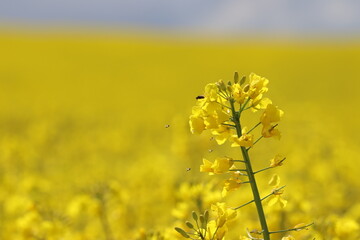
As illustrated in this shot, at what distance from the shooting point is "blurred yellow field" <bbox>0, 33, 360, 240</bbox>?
4285 millimetres

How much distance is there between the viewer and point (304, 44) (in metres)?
48.7

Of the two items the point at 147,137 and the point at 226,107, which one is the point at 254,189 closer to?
the point at 226,107

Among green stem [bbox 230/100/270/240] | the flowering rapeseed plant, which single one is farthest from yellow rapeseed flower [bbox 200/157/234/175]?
green stem [bbox 230/100/270/240]

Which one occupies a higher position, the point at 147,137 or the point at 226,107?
the point at 147,137

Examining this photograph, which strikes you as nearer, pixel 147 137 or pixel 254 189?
pixel 254 189

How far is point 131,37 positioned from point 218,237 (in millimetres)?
50887

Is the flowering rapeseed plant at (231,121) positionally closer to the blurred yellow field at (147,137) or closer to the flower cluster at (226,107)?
the flower cluster at (226,107)

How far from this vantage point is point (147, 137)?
1695cm

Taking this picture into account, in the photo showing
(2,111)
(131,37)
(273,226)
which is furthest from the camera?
(131,37)

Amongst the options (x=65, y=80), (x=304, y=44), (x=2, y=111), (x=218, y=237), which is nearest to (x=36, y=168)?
(x=218, y=237)

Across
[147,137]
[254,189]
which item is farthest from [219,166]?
[147,137]

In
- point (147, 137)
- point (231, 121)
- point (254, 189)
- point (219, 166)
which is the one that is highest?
point (147, 137)

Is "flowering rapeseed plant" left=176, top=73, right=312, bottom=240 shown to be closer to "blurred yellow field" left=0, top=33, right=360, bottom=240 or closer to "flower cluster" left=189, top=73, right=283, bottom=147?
"flower cluster" left=189, top=73, right=283, bottom=147

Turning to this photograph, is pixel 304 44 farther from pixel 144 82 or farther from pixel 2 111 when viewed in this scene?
pixel 2 111
